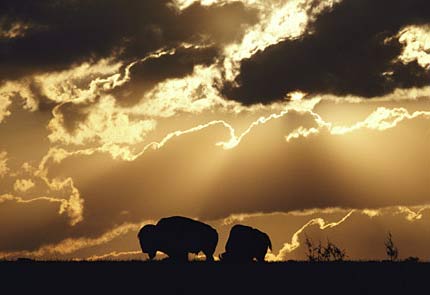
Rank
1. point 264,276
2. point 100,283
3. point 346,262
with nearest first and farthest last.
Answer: point 100,283 → point 264,276 → point 346,262

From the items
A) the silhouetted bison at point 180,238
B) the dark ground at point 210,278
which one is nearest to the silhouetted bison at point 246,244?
the silhouetted bison at point 180,238

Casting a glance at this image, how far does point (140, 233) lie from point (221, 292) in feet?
65.1

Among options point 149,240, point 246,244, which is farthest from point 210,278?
point 149,240

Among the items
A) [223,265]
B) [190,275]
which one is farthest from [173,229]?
[190,275]

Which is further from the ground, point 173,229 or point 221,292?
point 173,229

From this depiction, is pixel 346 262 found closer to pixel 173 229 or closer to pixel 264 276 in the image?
pixel 264 276

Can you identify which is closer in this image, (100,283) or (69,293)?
(69,293)

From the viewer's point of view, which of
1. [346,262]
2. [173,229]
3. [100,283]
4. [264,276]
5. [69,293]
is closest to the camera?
[69,293]

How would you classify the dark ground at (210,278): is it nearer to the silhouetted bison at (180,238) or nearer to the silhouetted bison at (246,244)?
the silhouetted bison at (180,238)

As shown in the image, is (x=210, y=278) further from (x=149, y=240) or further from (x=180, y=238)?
(x=149, y=240)

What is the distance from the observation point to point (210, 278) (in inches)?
1238

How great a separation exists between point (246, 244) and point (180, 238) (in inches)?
149

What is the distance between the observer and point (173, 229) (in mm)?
46500

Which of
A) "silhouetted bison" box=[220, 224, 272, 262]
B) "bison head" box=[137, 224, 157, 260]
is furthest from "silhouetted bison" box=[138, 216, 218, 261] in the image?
"silhouetted bison" box=[220, 224, 272, 262]
